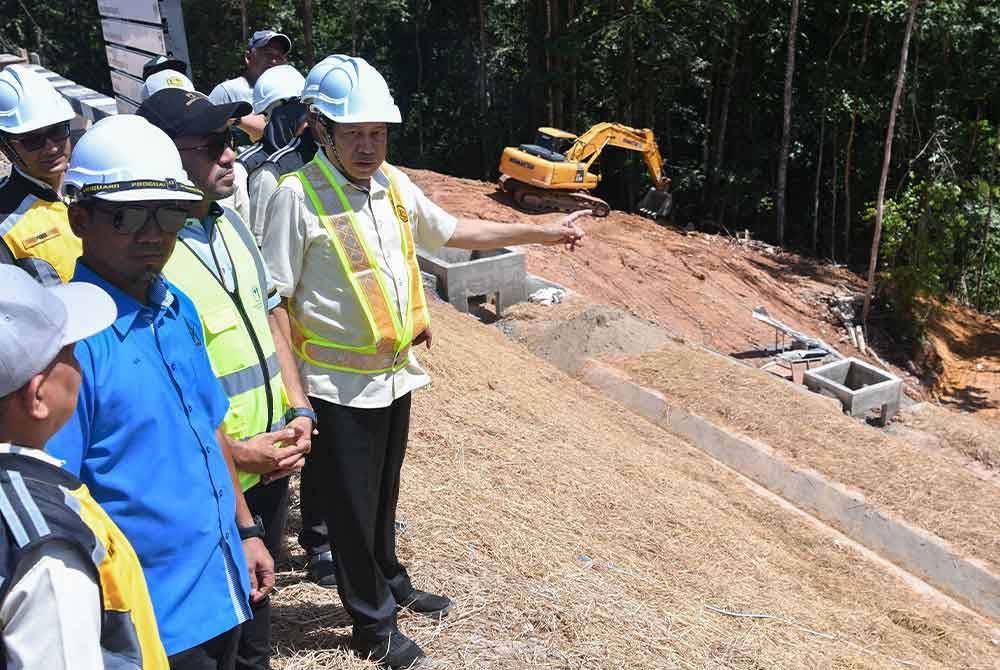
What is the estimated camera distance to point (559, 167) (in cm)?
1670

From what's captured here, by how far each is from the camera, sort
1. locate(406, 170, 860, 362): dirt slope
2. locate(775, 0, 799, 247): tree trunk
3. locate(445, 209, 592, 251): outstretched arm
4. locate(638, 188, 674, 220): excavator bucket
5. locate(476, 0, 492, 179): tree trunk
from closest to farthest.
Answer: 1. locate(445, 209, 592, 251): outstretched arm
2. locate(406, 170, 860, 362): dirt slope
3. locate(775, 0, 799, 247): tree trunk
4. locate(638, 188, 674, 220): excavator bucket
5. locate(476, 0, 492, 179): tree trunk

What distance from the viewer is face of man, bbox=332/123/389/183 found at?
2.97 metres

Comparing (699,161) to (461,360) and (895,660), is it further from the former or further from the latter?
(895,660)

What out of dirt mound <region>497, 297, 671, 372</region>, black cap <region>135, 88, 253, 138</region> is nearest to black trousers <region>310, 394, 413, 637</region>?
black cap <region>135, 88, 253, 138</region>

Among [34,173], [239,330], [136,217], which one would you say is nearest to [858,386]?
[34,173]

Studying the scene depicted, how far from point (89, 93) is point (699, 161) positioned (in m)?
15.2

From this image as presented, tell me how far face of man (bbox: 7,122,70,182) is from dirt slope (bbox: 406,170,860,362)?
974cm

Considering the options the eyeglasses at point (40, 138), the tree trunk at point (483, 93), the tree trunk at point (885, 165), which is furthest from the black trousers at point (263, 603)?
the tree trunk at point (483, 93)

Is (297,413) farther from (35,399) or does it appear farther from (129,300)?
(35,399)

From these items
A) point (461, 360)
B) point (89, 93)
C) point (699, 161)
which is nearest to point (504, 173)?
point (699, 161)

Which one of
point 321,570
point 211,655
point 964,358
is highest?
point 211,655

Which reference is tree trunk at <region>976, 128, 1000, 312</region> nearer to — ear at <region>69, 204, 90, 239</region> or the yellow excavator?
the yellow excavator

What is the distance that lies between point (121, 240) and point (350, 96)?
3.49 ft

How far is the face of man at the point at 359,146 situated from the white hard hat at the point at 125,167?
0.84m
